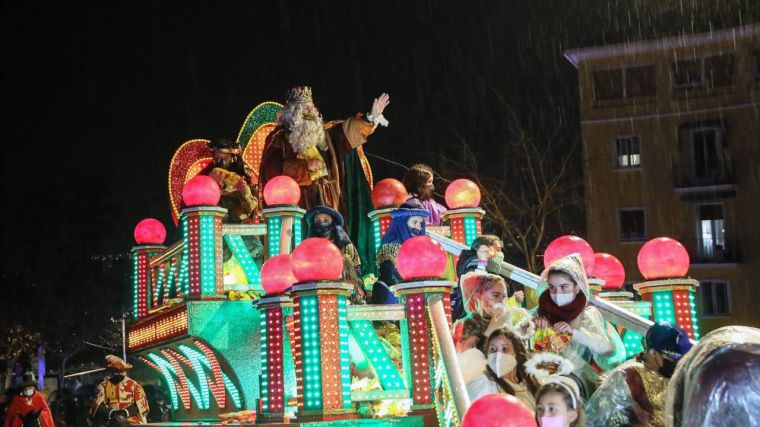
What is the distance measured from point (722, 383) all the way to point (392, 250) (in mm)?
7991

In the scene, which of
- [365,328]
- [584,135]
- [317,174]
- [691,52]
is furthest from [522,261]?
[365,328]

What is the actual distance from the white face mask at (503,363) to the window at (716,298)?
2972cm

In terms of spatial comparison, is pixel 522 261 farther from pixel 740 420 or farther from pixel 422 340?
pixel 740 420

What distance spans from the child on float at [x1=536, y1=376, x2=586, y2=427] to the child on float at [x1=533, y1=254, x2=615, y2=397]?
1.11 metres

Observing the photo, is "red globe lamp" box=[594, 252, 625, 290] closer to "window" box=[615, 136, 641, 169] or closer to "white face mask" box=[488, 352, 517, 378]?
"white face mask" box=[488, 352, 517, 378]

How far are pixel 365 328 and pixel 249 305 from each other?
3010 millimetres

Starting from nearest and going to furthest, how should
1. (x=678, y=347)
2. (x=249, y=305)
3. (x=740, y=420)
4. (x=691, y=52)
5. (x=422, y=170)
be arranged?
(x=740, y=420), (x=678, y=347), (x=249, y=305), (x=422, y=170), (x=691, y=52)

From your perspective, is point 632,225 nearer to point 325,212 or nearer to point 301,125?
point 301,125

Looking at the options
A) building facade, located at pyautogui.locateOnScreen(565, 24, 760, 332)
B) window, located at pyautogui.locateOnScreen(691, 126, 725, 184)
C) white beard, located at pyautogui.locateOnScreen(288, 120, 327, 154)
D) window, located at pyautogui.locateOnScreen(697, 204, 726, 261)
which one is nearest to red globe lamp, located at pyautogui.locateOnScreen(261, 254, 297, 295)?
white beard, located at pyautogui.locateOnScreen(288, 120, 327, 154)

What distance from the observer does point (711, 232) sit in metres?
34.9

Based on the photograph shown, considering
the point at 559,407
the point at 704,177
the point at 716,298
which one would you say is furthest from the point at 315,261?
the point at 704,177

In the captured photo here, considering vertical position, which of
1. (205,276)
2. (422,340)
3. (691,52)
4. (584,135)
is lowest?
(422,340)

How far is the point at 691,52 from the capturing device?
35.9m

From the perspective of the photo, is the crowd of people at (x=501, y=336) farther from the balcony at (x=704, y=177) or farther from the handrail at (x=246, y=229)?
the balcony at (x=704, y=177)
